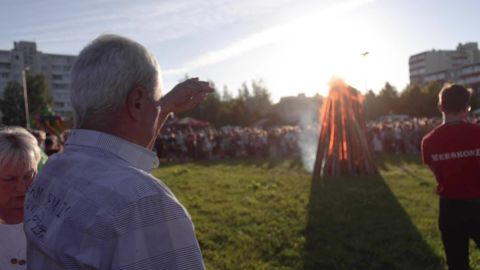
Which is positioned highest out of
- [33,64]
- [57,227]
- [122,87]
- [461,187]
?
[33,64]

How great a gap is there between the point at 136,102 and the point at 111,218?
0.46m

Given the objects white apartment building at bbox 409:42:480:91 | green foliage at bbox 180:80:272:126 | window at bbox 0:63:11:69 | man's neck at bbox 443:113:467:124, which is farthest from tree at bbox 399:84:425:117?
window at bbox 0:63:11:69

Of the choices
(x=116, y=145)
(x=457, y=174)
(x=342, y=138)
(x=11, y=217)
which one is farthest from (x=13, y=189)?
(x=342, y=138)

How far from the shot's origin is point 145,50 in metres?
1.72

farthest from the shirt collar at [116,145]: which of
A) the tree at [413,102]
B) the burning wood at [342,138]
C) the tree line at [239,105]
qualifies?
the tree at [413,102]

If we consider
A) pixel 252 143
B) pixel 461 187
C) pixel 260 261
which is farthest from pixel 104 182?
pixel 252 143

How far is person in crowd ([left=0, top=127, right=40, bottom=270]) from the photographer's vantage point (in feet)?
10.4

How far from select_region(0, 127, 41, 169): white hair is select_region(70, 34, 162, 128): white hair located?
180 cm

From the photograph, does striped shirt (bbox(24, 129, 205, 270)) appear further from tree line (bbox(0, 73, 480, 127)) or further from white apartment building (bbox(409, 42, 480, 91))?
white apartment building (bbox(409, 42, 480, 91))

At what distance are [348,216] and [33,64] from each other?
105 metres

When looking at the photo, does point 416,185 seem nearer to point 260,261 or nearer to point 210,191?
point 210,191

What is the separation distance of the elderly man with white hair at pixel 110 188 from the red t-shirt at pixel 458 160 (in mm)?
3209

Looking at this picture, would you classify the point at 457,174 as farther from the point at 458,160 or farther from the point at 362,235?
the point at 362,235

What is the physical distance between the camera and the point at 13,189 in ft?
10.8
